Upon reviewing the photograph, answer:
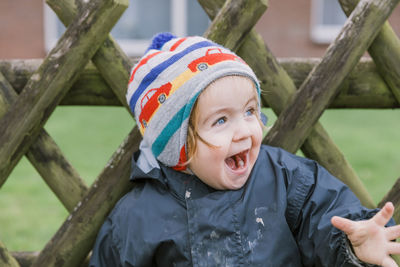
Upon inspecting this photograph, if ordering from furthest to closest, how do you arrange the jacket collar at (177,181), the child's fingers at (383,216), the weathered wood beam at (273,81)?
1. the weathered wood beam at (273,81)
2. the jacket collar at (177,181)
3. the child's fingers at (383,216)

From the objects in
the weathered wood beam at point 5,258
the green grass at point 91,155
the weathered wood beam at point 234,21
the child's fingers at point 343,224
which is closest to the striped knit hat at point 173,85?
the weathered wood beam at point 234,21

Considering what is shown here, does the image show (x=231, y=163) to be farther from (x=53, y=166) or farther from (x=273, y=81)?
(x=53, y=166)

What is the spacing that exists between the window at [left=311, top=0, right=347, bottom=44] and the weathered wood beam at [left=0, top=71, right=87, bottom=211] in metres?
7.32

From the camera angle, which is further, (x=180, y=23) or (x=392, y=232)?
(x=180, y=23)

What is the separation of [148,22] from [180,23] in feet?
1.88

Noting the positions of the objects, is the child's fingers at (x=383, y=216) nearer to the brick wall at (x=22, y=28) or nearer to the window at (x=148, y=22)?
the window at (x=148, y=22)

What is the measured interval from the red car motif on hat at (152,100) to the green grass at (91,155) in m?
1.79

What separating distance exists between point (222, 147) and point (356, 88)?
547 mm

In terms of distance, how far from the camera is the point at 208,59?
1.54m

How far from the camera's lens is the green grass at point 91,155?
11.3 ft

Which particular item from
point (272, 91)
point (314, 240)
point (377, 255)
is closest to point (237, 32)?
point (272, 91)

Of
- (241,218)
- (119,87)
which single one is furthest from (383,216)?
(119,87)

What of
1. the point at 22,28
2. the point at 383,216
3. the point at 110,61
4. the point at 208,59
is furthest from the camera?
the point at 22,28

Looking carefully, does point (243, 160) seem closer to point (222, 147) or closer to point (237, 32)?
point (222, 147)
